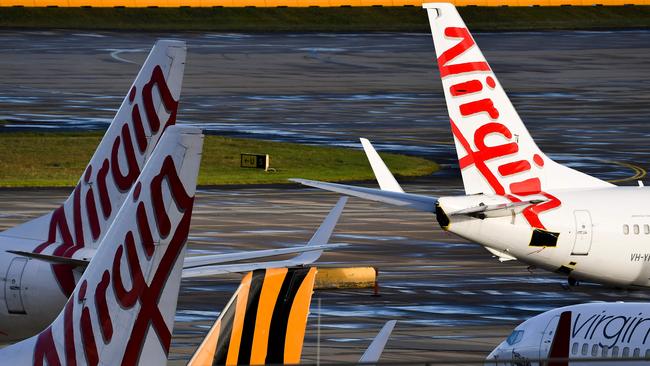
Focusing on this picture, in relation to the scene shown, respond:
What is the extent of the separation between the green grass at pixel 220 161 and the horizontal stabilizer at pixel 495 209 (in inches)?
1404

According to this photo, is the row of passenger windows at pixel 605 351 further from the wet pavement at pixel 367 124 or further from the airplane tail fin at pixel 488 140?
the airplane tail fin at pixel 488 140

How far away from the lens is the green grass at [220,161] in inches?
3132

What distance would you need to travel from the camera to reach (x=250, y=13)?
17425 cm

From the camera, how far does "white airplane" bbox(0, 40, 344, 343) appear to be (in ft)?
86.6

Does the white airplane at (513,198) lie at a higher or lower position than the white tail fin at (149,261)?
lower

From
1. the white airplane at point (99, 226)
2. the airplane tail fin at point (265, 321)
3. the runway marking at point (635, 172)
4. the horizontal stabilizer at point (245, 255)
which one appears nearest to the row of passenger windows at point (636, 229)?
the white airplane at point (99, 226)

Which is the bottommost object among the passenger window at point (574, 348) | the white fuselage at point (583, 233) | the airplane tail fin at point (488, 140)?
the white fuselage at point (583, 233)

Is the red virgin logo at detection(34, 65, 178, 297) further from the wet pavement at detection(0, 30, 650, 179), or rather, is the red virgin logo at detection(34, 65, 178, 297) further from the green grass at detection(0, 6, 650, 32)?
the green grass at detection(0, 6, 650, 32)

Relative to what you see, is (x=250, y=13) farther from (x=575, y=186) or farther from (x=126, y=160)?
(x=126, y=160)

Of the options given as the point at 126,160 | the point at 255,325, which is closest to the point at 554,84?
the point at 126,160

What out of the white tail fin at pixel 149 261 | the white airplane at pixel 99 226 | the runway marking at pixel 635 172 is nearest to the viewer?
the white tail fin at pixel 149 261

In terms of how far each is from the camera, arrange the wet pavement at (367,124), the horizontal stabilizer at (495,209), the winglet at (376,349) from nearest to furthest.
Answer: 1. the winglet at (376,349)
2. the horizontal stabilizer at (495,209)
3. the wet pavement at (367,124)

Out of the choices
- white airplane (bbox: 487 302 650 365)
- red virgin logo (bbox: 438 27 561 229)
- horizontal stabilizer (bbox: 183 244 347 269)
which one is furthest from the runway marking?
horizontal stabilizer (bbox: 183 244 347 269)

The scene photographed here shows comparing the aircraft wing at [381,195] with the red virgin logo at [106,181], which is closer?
the red virgin logo at [106,181]
